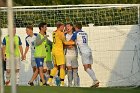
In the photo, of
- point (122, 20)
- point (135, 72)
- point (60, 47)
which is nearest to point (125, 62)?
point (135, 72)

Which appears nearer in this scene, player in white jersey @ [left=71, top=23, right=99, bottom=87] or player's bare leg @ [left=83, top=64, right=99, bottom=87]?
player in white jersey @ [left=71, top=23, right=99, bottom=87]

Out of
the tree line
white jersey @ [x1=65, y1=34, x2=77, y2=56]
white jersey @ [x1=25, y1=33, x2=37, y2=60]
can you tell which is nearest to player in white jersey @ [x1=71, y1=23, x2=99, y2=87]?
white jersey @ [x1=65, y1=34, x2=77, y2=56]

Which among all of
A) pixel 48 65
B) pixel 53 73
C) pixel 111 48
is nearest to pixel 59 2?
pixel 111 48

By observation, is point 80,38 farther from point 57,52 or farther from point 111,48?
point 111,48

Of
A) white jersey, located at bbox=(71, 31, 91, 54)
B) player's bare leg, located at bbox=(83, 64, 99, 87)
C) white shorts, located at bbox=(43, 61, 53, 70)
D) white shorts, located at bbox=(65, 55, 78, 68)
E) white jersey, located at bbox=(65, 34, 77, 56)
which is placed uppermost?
white jersey, located at bbox=(71, 31, 91, 54)

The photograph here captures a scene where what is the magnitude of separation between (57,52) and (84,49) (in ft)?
2.49

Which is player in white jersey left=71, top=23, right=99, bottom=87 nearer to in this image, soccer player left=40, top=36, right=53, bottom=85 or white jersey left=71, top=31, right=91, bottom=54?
white jersey left=71, top=31, right=91, bottom=54

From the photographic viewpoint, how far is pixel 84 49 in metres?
14.9

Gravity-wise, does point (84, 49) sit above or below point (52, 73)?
above

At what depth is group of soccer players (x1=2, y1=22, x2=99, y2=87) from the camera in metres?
14.6

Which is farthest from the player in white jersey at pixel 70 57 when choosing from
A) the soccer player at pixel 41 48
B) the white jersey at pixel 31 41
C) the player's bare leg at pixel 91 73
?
the white jersey at pixel 31 41

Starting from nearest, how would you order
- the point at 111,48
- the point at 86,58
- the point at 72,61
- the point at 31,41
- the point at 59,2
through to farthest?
the point at 72,61, the point at 86,58, the point at 31,41, the point at 111,48, the point at 59,2

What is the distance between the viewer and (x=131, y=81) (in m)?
16.3

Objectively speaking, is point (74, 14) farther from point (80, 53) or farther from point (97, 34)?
point (80, 53)
